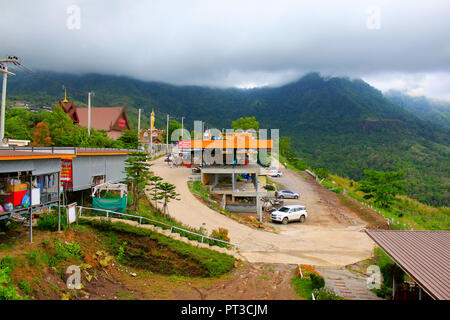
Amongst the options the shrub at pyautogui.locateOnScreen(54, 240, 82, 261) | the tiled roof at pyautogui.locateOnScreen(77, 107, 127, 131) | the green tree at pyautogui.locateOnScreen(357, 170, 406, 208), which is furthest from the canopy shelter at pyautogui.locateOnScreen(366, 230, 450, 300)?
the tiled roof at pyautogui.locateOnScreen(77, 107, 127, 131)

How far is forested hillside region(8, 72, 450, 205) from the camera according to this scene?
7841cm

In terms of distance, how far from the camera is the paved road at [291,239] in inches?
606

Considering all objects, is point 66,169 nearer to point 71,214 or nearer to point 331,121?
point 71,214

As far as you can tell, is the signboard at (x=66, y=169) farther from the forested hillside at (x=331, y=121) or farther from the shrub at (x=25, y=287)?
the forested hillside at (x=331, y=121)

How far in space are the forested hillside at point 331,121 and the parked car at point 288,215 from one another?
94.4 feet

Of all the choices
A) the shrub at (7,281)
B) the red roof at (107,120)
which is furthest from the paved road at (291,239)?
the red roof at (107,120)

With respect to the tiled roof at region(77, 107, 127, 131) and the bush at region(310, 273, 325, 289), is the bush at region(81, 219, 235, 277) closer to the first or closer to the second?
the bush at region(310, 273, 325, 289)

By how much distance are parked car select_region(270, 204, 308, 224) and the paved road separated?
86cm

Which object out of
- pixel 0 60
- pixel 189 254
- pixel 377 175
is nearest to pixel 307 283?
pixel 189 254

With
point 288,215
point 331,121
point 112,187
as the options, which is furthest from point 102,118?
point 331,121

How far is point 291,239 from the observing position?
19047 millimetres
